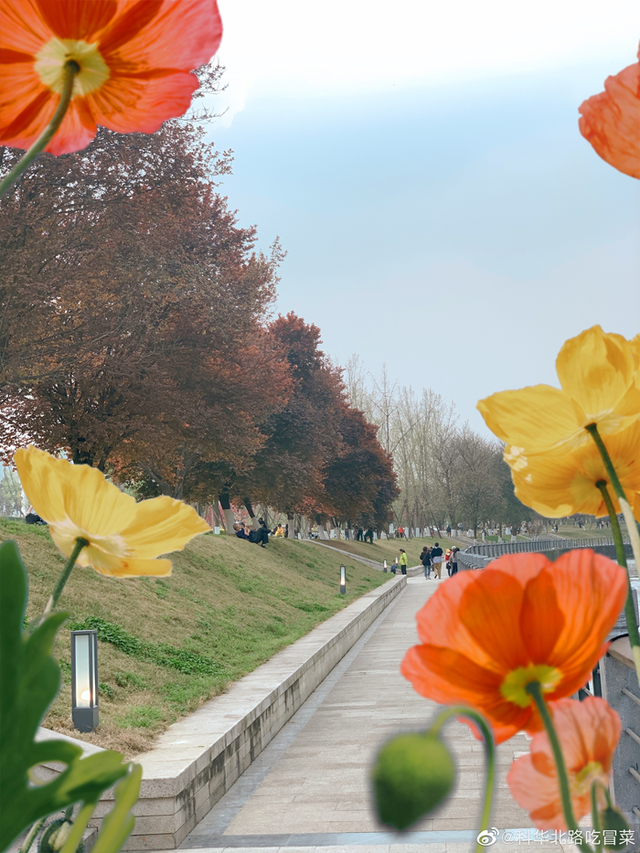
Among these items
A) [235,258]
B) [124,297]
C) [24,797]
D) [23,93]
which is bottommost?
[24,797]

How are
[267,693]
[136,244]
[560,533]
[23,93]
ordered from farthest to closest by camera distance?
[560,533]
[136,244]
[267,693]
[23,93]

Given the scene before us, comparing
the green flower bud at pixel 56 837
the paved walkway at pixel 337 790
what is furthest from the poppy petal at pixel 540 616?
the paved walkway at pixel 337 790

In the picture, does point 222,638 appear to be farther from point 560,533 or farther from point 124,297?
point 560,533

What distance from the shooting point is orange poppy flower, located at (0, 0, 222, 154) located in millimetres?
509

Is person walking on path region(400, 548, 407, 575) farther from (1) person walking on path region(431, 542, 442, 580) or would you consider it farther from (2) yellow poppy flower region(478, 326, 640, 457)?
(2) yellow poppy flower region(478, 326, 640, 457)

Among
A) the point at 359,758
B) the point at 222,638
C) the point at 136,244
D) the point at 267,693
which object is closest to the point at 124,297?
the point at 136,244

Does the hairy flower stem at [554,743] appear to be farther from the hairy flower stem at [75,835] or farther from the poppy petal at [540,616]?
the hairy flower stem at [75,835]

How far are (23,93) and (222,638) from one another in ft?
40.1

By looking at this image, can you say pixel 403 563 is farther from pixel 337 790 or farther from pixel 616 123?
pixel 616 123

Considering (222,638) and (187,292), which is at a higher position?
(187,292)

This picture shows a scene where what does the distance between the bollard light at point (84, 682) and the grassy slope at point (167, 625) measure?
123 millimetres

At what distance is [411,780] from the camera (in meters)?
0.34

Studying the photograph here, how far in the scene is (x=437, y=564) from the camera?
36.2 meters

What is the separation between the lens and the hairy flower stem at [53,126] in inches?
19.6
